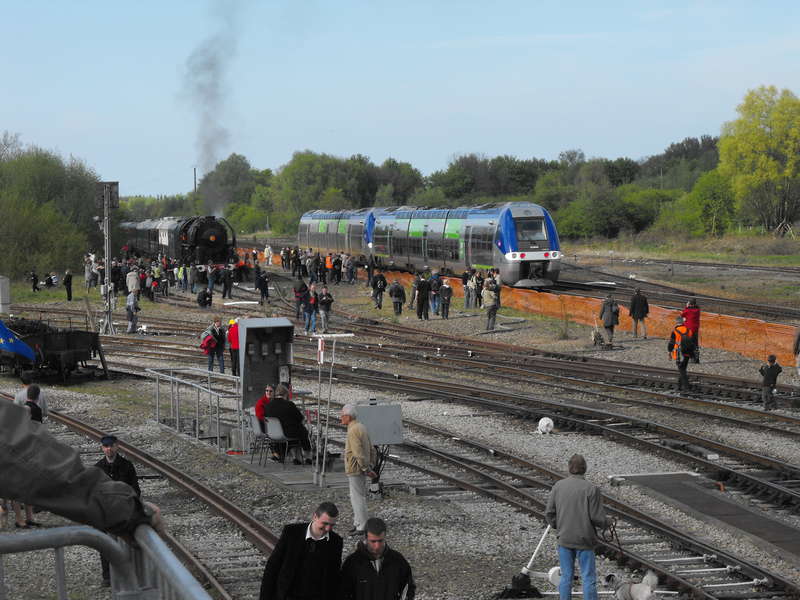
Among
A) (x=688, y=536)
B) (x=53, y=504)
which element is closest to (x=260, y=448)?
(x=688, y=536)

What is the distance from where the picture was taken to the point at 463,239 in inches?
1698

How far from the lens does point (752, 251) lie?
2778 inches

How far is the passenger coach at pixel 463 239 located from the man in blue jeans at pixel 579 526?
30.1 metres

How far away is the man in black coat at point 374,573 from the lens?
21.8 ft

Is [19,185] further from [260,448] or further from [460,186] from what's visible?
[460,186]

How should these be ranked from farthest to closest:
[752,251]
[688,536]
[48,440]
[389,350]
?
[752,251], [389,350], [688,536], [48,440]

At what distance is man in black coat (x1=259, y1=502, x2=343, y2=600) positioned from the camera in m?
6.68

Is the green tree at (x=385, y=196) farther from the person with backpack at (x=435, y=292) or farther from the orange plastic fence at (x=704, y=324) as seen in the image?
the person with backpack at (x=435, y=292)

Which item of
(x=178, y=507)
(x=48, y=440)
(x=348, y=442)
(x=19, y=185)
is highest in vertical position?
(x=19, y=185)

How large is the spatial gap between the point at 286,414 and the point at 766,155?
7154 centimetres

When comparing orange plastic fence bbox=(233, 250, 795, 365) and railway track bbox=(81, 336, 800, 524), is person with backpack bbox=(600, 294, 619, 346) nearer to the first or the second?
orange plastic fence bbox=(233, 250, 795, 365)

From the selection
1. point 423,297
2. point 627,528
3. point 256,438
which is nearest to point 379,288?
point 423,297

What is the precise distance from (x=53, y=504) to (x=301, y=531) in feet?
12.0

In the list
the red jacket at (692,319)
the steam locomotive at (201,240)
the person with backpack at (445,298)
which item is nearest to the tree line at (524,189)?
the steam locomotive at (201,240)
